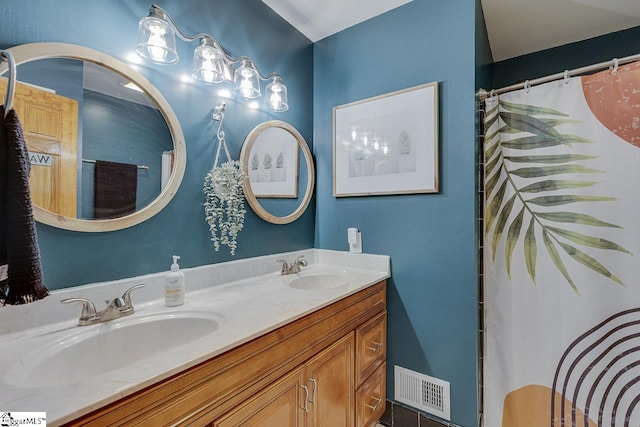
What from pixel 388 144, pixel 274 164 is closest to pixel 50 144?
pixel 274 164

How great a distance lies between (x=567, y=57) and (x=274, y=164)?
7.31 feet

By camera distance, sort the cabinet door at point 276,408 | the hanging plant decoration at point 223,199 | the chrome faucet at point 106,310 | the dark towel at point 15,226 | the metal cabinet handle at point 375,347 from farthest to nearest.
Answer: the metal cabinet handle at point 375,347
the hanging plant decoration at point 223,199
the chrome faucet at point 106,310
the cabinet door at point 276,408
the dark towel at point 15,226

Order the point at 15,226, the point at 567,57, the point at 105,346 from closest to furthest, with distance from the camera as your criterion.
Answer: the point at 15,226 → the point at 105,346 → the point at 567,57

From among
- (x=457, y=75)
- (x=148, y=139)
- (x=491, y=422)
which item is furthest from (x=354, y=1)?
(x=491, y=422)

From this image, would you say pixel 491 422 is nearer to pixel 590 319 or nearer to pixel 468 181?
pixel 590 319

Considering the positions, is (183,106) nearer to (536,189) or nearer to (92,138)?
(92,138)

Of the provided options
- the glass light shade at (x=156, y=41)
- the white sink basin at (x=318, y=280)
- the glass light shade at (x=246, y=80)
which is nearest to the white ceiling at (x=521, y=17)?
the glass light shade at (x=246, y=80)

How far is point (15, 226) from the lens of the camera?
0.71 m

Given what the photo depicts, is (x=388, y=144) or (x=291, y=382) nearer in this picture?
(x=291, y=382)

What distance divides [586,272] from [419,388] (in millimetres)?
1048

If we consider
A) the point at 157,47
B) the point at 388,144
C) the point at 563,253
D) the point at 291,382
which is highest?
the point at 157,47

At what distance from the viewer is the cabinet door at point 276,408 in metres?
0.85

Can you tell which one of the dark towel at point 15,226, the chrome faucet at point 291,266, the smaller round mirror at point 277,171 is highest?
the smaller round mirror at point 277,171

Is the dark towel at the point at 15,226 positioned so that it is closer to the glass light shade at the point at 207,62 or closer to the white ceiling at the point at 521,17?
the glass light shade at the point at 207,62
